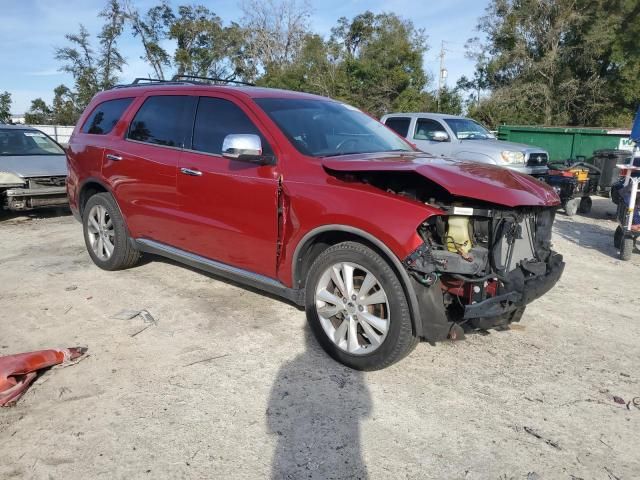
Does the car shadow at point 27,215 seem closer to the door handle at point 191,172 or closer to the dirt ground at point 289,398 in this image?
the dirt ground at point 289,398

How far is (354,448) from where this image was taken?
268 cm

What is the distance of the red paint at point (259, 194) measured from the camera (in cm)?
317

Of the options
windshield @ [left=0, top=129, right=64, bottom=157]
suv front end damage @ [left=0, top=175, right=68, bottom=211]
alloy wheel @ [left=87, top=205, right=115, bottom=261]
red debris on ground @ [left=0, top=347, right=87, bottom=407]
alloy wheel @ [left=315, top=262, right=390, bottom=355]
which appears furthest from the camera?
windshield @ [left=0, top=129, right=64, bottom=157]

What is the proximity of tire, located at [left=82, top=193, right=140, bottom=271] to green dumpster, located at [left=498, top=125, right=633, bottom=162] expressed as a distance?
13.3 m

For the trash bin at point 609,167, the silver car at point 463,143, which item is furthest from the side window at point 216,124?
the trash bin at point 609,167

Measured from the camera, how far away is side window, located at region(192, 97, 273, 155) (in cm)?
408

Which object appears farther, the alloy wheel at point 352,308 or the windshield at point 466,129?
the windshield at point 466,129

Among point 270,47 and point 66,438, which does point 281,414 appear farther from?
point 270,47

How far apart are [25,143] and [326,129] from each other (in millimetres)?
7516

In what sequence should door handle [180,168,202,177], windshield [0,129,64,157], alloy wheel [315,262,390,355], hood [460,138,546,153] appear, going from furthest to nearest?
hood [460,138,546,153]
windshield [0,129,64,157]
door handle [180,168,202,177]
alloy wheel [315,262,390,355]

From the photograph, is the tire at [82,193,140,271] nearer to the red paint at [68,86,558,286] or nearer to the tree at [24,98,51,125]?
the red paint at [68,86,558,286]

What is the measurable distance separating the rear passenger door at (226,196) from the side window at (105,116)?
1340 mm

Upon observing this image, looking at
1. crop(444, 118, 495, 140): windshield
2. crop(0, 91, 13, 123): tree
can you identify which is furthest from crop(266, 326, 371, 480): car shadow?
crop(0, 91, 13, 123): tree

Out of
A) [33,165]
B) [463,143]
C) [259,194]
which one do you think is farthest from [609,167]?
[33,165]
